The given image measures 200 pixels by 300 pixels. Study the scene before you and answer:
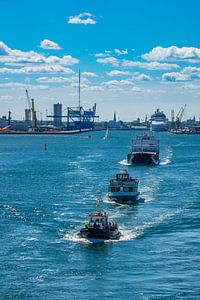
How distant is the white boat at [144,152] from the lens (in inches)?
7146

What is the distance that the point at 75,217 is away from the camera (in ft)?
301

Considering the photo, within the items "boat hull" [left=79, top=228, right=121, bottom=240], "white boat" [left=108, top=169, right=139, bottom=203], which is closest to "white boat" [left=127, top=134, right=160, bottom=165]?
"white boat" [left=108, top=169, right=139, bottom=203]

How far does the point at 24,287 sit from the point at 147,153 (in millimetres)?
126494

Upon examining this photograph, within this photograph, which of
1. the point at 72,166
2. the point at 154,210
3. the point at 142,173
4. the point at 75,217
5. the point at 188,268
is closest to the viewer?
the point at 188,268

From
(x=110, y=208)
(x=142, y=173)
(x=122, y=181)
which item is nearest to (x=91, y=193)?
(x=122, y=181)

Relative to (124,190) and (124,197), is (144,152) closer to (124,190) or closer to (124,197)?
(124,190)

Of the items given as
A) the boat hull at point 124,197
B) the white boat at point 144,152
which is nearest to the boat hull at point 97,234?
the boat hull at point 124,197

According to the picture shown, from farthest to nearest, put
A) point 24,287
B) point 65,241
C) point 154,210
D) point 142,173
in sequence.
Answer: point 142,173, point 154,210, point 65,241, point 24,287

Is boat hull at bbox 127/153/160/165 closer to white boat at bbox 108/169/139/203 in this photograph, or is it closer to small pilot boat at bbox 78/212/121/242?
white boat at bbox 108/169/139/203

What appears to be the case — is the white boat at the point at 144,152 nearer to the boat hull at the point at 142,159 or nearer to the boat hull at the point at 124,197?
the boat hull at the point at 142,159

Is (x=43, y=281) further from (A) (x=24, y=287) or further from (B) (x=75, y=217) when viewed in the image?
(B) (x=75, y=217)

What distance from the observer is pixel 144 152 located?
186m

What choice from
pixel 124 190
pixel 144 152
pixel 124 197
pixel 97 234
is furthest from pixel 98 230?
pixel 144 152

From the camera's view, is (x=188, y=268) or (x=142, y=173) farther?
(x=142, y=173)
